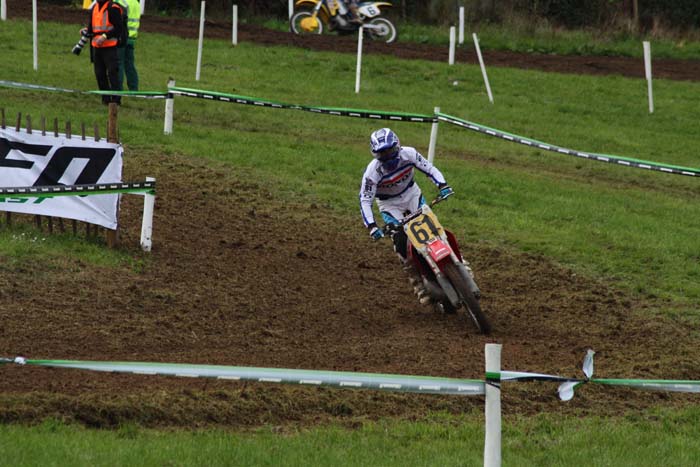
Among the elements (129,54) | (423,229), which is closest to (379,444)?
(423,229)

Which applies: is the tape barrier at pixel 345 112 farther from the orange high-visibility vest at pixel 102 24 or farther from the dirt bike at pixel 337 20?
the dirt bike at pixel 337 20

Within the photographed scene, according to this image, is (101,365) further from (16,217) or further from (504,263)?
(504,263)

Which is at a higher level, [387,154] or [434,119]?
[387,154]

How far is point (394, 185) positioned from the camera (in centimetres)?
1212

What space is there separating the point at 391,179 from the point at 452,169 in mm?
6950

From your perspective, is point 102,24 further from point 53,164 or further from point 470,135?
point 470,135

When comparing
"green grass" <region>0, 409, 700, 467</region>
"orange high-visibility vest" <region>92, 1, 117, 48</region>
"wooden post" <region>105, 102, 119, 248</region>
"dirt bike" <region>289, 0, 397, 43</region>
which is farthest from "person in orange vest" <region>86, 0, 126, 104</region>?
"dirt bike" <region>289, 0, 397, 43</region>

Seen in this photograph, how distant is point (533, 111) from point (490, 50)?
8.43 meters

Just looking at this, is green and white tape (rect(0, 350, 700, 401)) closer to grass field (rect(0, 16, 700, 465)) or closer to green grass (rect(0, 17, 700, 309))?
grass field (rect(0, 16, 700, 465))

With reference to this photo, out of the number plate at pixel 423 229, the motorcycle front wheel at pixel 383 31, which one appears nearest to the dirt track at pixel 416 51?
the motorcycle front wheel at pixel 383 31

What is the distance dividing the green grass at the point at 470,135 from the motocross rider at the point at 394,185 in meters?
3.13

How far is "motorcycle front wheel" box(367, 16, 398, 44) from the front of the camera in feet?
106

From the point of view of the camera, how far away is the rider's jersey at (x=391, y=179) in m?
11.8

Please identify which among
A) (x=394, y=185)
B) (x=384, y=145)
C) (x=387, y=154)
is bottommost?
(x=394, y=185)
